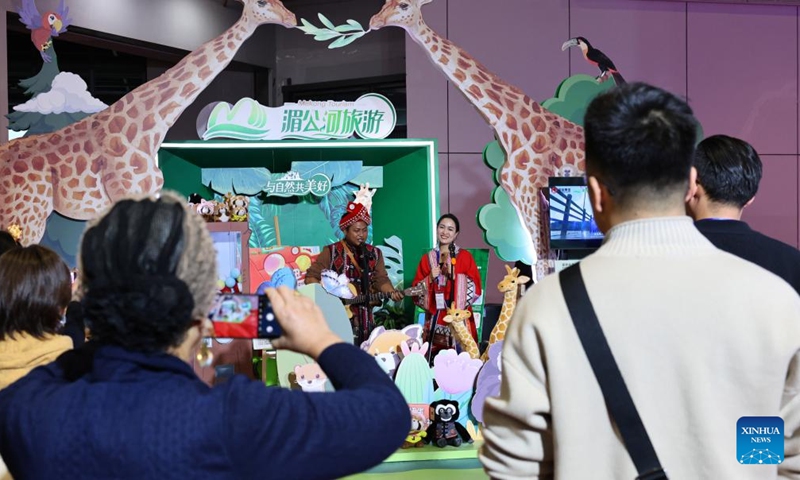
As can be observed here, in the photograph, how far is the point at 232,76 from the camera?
10.2m

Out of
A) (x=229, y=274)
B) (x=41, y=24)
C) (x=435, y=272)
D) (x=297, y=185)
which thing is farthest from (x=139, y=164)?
(x=435, y=272)

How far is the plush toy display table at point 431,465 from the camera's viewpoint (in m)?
3.77

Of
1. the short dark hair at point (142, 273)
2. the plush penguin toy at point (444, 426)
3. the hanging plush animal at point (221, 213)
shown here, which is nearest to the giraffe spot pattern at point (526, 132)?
the hanging plush animal at point (221, 213)

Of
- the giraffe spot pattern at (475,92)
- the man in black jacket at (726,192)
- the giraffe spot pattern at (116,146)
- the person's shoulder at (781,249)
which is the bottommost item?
the person's shoulder at (781,249)

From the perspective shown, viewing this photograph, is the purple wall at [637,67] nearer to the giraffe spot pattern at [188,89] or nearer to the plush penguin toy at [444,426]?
the giraffe spot pattern at [188,89]

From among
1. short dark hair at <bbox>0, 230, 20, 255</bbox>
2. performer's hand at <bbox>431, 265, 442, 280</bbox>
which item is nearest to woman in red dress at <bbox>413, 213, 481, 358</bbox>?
performer's hand at <bbox>431, 265, 442, 280</bbox>

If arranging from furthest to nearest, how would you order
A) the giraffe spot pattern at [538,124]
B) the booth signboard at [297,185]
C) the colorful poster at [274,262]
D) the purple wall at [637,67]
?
the purple wall at [637,67]
the booth signboard at [297,185]
the colorful poster at [274,262]
the giraffe spot pattern at [538,124]

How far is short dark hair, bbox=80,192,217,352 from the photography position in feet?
3.52

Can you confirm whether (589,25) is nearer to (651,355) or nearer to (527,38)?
(527,38)

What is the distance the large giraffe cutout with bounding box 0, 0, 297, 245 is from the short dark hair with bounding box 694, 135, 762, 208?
13.8ft

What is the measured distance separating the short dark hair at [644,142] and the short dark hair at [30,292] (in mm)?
1506

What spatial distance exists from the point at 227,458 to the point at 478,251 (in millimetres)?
5004

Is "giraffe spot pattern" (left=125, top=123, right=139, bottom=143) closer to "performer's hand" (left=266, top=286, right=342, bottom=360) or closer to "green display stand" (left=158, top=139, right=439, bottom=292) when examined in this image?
"green display stand" (left=158, top=139, right=439, bottom=292)

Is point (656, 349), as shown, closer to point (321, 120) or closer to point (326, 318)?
point (326, 318)
